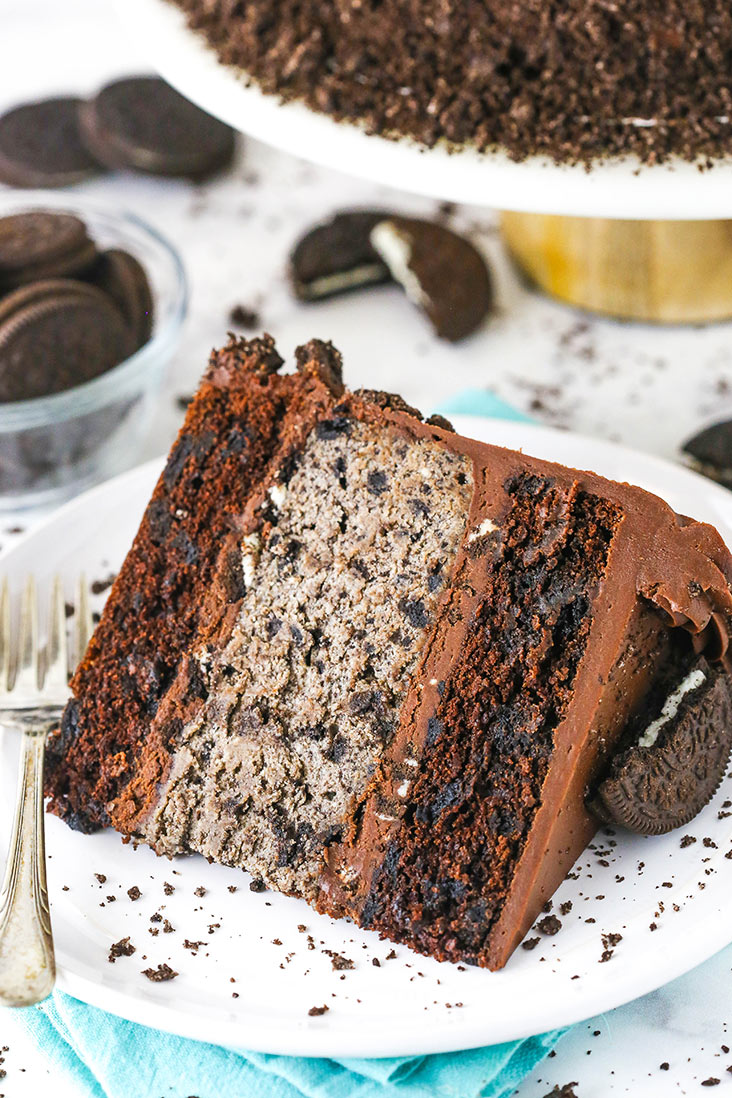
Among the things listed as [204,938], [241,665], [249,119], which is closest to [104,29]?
[249,119]

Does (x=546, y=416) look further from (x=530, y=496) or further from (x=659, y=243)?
(x=530, y=496)

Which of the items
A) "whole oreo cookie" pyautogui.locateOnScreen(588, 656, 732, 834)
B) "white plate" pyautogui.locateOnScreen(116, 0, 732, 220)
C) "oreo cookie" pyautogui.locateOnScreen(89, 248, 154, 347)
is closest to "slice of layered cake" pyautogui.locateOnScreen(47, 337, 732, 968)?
"whole oreo cookie" pyautogui.locateOnScreen(588, 656, 732, 834)

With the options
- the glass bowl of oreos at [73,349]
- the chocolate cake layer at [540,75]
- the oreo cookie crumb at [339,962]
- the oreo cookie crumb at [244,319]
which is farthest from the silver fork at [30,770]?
the oreo cookie crumb at [244,319]

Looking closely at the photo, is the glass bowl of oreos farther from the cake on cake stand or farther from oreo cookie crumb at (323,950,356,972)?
oreo cookie crumb at (323,950,356,972)

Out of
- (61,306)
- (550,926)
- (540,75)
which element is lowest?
(550,926)

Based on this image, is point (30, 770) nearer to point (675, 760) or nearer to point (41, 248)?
point (675, 760)

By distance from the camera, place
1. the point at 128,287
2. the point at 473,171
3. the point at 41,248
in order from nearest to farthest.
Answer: the point at 473,171 → the point at 41,248 → the point at 128,287

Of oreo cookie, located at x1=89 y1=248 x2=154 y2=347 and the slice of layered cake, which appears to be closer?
the slice of layered cake

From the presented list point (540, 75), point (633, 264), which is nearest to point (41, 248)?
point (540, 75)
